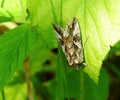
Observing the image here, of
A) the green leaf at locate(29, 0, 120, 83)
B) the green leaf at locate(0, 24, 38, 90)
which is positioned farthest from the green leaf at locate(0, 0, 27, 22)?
the green leaf at locate(29, 0, 120, 83)

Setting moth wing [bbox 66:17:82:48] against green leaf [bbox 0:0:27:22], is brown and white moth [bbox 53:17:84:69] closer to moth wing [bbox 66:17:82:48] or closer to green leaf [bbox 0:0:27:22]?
moth wing [bbox 66:17:82:48]

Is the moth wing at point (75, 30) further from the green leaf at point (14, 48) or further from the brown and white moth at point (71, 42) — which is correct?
the green leaf at point (14, 48)

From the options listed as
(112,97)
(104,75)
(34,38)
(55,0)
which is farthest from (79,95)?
(55,0)

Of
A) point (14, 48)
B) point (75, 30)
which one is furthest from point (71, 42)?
point (14, 48)

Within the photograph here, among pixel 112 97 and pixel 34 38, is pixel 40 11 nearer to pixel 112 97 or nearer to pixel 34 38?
pixel 34 38

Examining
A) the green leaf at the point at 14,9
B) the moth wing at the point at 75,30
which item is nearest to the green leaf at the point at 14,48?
the green leaf at the point at 14,9

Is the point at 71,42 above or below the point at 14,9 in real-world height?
below

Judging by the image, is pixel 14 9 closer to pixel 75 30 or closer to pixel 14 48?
pixel 14 48
